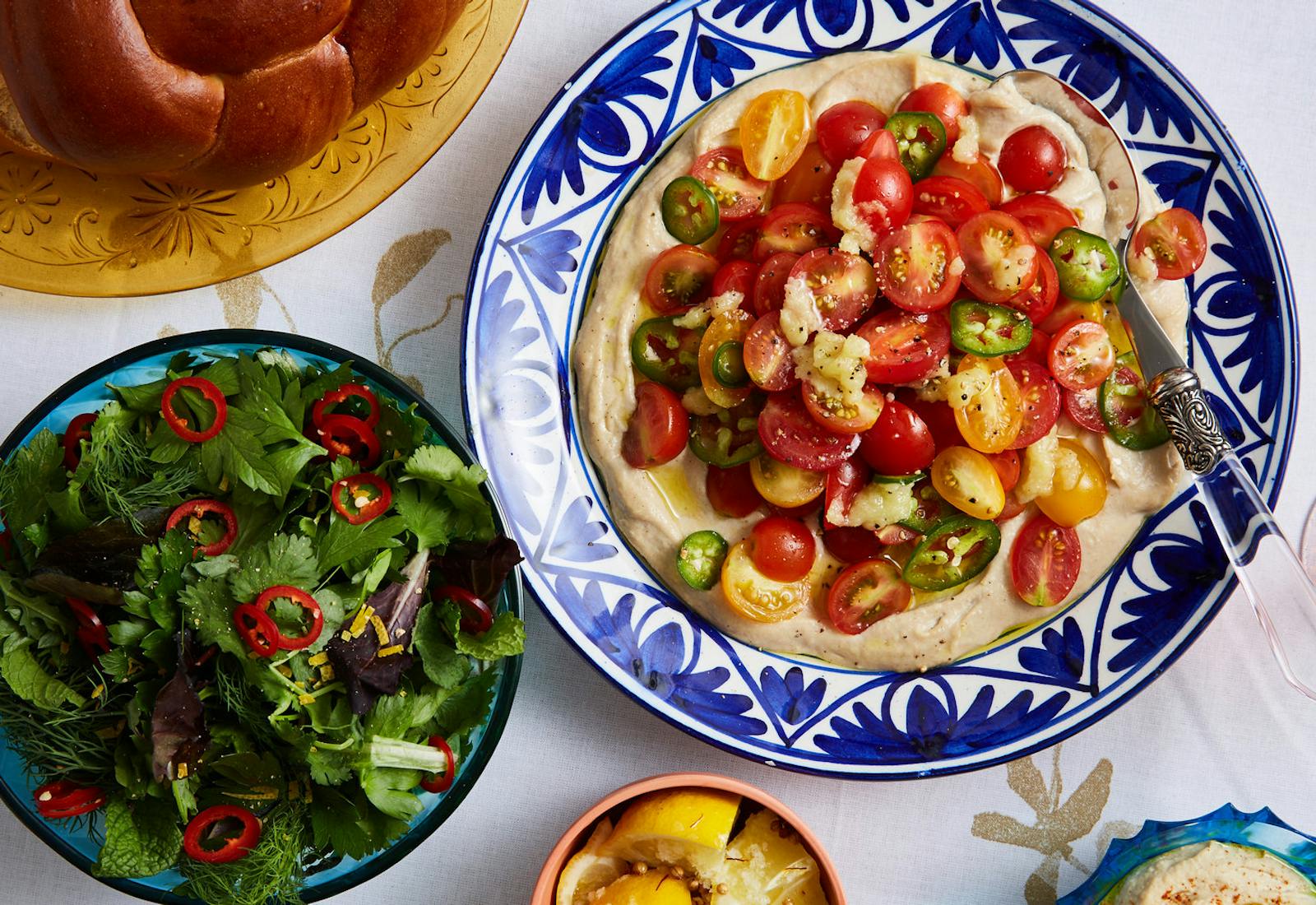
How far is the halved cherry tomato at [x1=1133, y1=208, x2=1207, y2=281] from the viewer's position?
2.12 m

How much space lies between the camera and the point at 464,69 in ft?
7.20

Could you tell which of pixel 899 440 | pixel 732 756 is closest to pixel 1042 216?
pixel 899 440

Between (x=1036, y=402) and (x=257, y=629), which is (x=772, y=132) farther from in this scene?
(x=257, y=629)

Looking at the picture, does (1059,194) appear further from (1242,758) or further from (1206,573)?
(1242,758)

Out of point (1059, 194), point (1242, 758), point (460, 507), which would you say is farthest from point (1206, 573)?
point (460, 507)

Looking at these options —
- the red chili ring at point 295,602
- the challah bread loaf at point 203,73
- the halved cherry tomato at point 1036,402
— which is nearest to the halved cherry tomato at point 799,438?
the halved cherry tomato at point 1036,402

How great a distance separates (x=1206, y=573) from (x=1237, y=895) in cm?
66

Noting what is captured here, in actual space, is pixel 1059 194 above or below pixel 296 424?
above

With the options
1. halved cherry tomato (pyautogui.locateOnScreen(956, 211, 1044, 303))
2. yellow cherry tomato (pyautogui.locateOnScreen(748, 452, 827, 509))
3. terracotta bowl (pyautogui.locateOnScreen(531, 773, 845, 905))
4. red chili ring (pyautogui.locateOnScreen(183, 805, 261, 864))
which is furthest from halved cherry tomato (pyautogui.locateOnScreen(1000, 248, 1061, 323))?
red chili ring (pyautogui.locateOnScreen(183, 805, 261, 864))

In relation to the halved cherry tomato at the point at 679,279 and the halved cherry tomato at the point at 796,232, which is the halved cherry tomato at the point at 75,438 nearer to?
the halved cherry tomato at the point at 679,279

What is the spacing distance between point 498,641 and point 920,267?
1.07 metres

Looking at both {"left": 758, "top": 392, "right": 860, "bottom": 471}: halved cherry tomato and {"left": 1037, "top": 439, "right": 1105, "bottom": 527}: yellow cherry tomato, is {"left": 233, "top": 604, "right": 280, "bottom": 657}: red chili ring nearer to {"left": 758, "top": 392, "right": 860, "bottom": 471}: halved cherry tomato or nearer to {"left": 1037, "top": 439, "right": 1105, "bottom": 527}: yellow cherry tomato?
{"left": 758, "top": 392, "right": 860, "bottom": 471}: halved cherry tomato

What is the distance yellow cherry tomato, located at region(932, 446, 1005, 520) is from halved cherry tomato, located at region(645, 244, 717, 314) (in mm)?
617

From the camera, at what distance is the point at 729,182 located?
7.00 ft
